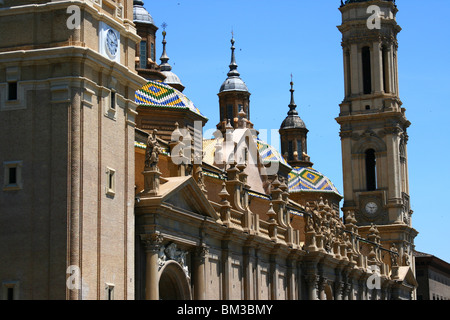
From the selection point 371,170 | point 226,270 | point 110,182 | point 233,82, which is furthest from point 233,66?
point 110,182

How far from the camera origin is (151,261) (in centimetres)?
4169

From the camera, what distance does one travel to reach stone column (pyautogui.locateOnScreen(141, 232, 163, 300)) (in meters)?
41.4

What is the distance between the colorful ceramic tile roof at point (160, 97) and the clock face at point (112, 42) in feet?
63.7

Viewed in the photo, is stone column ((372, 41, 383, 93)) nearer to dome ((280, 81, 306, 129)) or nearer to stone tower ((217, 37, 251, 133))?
stone tower ((217, 37, 251, 133))

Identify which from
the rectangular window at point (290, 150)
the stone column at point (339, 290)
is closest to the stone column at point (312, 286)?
the stone column at point (339, 290)

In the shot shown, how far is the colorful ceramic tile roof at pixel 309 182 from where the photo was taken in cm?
9556

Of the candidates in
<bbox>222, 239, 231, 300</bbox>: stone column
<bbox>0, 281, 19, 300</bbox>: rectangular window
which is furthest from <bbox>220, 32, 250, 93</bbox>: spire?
<bbox>0, 281, 19, 300</bbox>: rectangular window

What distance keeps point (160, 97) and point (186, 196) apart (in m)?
15.3

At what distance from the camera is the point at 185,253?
150 ft

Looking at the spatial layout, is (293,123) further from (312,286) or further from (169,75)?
(312,286)

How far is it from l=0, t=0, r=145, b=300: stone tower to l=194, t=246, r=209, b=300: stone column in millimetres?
8475

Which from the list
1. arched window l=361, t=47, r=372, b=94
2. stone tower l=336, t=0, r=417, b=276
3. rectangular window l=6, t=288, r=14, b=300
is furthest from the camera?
arched window l=361, t=47, r=372, b=94

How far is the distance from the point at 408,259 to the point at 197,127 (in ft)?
124
